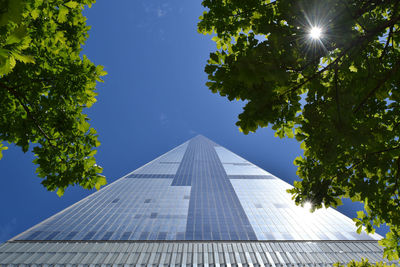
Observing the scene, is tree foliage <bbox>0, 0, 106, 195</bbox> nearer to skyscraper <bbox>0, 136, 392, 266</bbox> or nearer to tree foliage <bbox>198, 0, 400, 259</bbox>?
tree foliage <bbox>198, 0, 400, 259</bbox>

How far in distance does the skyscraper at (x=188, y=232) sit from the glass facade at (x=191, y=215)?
15cm

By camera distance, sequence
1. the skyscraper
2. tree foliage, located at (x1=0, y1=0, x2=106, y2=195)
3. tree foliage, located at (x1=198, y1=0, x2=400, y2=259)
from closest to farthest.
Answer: tree foliage, located at (x1=198, y1=0, x2=400, y2=259), tree foliage, located at (x1=0, y1=0, x2=106, y2=195), the skyscraper

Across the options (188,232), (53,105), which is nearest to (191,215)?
(188,232)

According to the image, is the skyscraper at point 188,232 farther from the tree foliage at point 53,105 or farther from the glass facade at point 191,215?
the tree foliage at point 53,105

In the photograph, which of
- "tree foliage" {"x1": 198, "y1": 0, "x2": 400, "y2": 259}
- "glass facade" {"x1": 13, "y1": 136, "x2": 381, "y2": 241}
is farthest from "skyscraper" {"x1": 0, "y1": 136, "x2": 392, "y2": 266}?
"tree foliage" {"x1": 198, "y1": 0, "x2": 400, "y2": 259}

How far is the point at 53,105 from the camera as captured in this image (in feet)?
17.4

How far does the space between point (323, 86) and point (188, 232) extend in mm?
32397

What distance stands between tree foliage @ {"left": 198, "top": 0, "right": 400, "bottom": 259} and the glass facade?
1106 inches

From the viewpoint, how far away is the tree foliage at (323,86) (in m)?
2.90

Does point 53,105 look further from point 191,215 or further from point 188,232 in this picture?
point 191,215

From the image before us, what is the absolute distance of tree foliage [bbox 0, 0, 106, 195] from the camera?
5.14m

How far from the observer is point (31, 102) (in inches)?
208

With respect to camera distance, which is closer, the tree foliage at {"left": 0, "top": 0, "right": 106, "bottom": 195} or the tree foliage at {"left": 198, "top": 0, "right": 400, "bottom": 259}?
the tree foliage at {"left": 198, "top": 0, "right": 400, "bottom": 259}

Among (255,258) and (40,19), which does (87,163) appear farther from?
(255,258)
